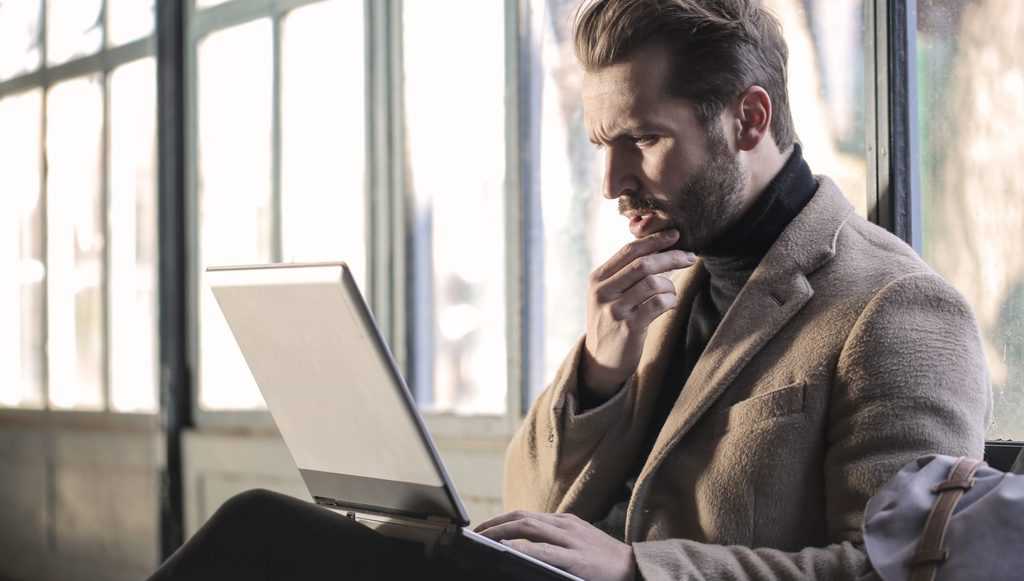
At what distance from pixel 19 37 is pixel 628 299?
4.42 metres

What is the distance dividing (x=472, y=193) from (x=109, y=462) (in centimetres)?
229

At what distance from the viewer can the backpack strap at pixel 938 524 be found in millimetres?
1235

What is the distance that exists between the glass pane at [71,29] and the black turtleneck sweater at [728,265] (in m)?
3.73

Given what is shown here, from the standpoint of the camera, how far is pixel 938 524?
1.25 metres

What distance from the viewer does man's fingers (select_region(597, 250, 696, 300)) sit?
1.83m

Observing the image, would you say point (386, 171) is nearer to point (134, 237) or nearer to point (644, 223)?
point (134, 237)

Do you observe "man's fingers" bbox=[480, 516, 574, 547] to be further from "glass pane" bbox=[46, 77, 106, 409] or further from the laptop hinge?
"glass pane" bbox=[46, 77, 106, 409]

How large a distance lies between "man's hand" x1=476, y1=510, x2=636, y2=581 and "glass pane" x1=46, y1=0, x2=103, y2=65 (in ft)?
13.2

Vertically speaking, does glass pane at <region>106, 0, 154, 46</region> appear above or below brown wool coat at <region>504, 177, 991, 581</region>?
above

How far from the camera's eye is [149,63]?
4672mm

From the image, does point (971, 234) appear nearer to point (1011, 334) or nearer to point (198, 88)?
point (1011, 334)

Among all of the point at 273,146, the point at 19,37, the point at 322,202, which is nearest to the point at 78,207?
the point at 19,37

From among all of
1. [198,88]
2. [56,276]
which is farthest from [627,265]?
[56,276]

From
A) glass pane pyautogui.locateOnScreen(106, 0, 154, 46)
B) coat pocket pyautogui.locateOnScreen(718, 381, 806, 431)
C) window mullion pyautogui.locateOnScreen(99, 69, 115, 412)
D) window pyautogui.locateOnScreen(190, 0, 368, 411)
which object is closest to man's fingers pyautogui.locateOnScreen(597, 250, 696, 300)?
coat pocket pyautogui.locateOnScreen(718, 381, 806, 431)
